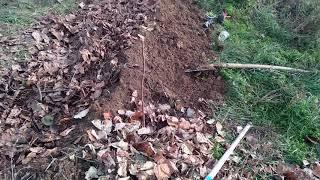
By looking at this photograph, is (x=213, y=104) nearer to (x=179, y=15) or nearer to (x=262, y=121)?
(x=262, y=121)

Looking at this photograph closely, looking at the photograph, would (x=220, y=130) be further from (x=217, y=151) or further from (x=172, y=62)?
(x=172, y=62)

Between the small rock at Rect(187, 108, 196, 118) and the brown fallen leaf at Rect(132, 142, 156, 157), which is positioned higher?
the brown fallen leaf at Rect(132, 142, 156, 157)

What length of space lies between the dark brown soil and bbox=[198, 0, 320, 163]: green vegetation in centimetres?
25

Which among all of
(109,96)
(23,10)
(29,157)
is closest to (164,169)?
(109,96)

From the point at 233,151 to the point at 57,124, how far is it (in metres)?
1.59

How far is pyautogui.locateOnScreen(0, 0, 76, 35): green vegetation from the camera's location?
14.6ft

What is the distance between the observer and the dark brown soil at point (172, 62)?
3.67m

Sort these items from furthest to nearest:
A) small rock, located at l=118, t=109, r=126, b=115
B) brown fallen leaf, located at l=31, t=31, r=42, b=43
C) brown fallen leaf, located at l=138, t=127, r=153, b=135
Result: brown fallen leaf, located at l=31, t=31, r=42, b=43, small rock, located at l=118, t=109, r=126, b=115, brown fallen leaf, located at l=138, t=127, r=153, b=135

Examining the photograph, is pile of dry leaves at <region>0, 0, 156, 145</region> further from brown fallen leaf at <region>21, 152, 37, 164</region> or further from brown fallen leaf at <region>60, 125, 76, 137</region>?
brown fallen leaf at <region>21, 152, 37, 164</region>

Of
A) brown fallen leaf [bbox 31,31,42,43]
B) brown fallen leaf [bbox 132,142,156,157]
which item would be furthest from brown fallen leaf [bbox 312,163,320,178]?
brown fallen leaf [bbox 31,31,42,43]

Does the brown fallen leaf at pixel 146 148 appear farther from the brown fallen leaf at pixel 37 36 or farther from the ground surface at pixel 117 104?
the brown fallen leaf at pixel 37 36

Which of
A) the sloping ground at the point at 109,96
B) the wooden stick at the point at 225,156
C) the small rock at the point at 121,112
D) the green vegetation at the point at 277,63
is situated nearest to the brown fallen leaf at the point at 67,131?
the sloping ground at the point at 109,96

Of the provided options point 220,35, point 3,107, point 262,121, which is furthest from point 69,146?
point 220,35

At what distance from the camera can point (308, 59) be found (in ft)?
14.5
